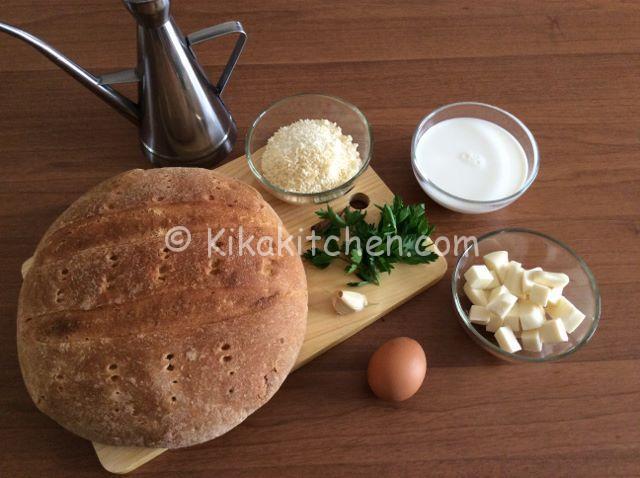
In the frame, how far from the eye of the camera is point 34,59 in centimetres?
171

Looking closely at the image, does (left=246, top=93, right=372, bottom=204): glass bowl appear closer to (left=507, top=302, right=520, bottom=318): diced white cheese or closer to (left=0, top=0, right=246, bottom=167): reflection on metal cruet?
(left=0, top=0, right=246, bottom=167): reflection on metal cruet

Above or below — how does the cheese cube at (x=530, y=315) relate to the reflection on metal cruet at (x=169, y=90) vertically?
below

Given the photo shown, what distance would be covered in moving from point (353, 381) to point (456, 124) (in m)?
0.72

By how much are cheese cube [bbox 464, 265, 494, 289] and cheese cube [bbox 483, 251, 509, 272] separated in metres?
0.02

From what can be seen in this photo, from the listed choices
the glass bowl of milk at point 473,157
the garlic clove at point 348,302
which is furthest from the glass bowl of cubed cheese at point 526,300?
the garlic clove at point 348,302

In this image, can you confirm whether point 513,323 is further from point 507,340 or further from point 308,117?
point 308,117

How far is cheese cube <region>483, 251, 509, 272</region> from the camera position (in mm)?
1306

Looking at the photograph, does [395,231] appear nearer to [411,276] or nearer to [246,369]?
[411,276]

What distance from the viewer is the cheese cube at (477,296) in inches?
50.4

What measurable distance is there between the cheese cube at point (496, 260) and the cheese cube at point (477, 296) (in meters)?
0.06

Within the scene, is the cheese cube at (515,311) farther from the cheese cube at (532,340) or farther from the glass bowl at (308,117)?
the glass bowl at (308,117)

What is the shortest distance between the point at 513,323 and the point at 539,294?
0.28 ft

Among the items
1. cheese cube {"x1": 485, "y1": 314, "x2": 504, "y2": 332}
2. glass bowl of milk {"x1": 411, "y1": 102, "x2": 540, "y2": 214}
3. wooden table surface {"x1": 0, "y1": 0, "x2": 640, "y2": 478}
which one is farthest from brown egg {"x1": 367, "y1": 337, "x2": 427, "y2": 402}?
glass bowl of milk {"x1": 411, "y1": 102, "x2": 540, "y2": 214}

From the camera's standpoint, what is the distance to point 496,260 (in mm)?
1309
